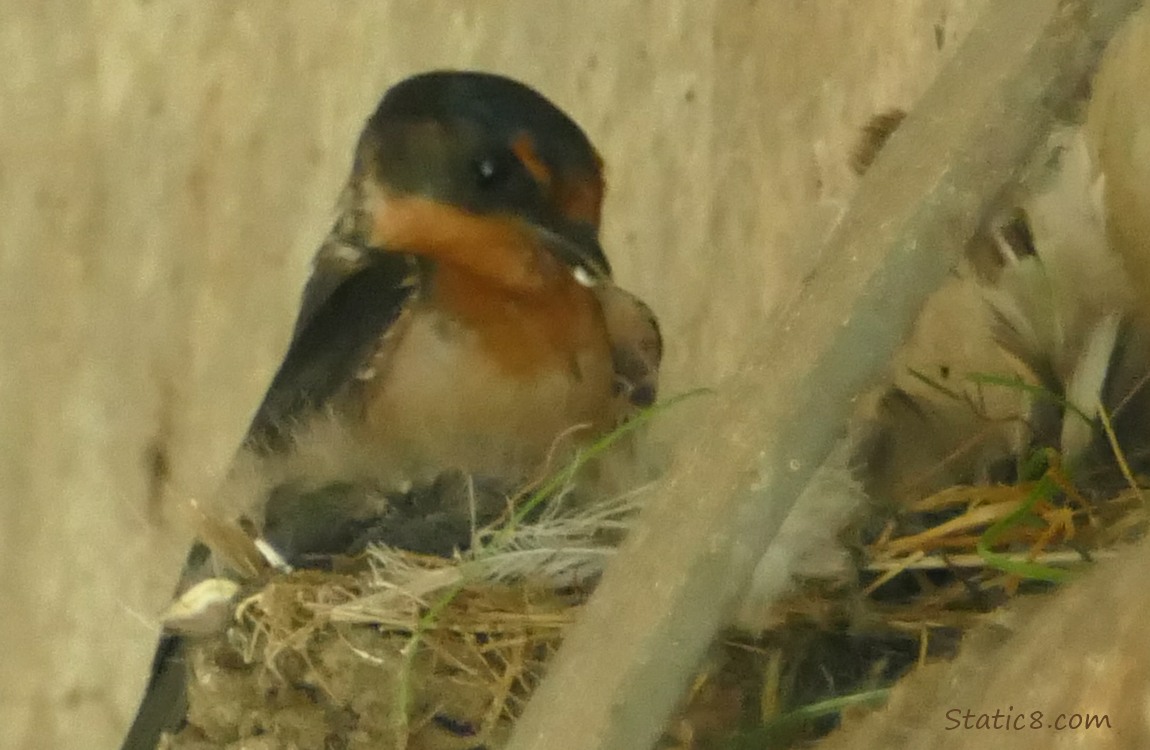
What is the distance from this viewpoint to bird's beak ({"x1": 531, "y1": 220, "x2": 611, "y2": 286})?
981 mm

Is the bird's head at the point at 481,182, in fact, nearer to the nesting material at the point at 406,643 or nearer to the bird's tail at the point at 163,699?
the nesting material at the point at 406,643

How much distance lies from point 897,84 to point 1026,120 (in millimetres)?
759

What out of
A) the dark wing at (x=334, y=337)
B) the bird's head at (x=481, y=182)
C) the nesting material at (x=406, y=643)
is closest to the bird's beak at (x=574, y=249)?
the bird's head at (x=481, y=182)

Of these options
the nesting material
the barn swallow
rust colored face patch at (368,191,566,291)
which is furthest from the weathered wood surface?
rust colored face patch at (368,191,566,291)

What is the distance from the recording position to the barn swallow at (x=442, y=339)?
0.88 m

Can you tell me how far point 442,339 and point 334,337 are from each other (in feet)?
0.28

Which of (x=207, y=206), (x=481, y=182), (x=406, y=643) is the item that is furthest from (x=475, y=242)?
(x=207, y=206)

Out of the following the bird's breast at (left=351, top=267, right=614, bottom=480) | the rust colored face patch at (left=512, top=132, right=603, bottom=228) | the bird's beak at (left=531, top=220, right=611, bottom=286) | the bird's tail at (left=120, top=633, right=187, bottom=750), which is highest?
the rust colored face patch at (left=512, top=132, right=603, bottom=228)

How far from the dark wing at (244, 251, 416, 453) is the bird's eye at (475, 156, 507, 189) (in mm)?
91

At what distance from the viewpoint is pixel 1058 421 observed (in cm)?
77

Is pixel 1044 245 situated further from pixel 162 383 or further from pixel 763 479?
pixel 162 383

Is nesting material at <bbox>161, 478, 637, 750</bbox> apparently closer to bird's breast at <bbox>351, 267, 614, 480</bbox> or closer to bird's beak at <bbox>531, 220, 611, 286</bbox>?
bird's breast at <bbox>351, 267, 614, 480</bbox>

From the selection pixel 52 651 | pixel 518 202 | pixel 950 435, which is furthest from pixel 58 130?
pixel 950 435

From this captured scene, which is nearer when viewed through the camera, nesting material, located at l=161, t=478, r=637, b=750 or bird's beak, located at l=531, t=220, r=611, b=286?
nesting material, located at l=161, t=478, r=637, b=750
